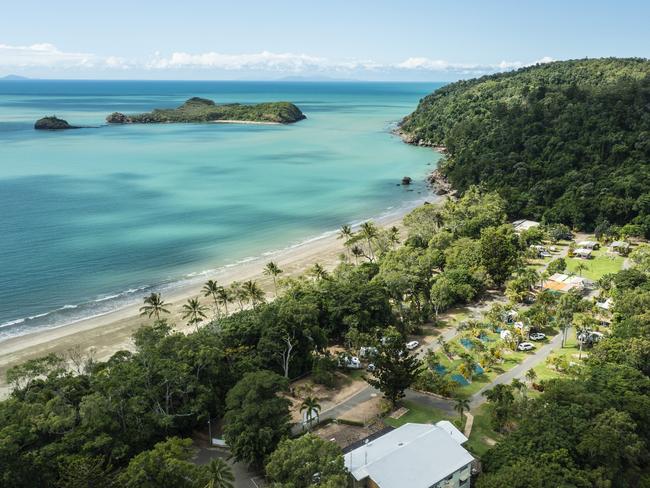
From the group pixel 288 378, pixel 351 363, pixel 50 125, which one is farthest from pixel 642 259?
pixel 50 125

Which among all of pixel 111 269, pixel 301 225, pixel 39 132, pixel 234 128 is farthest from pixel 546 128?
pixel 39 132

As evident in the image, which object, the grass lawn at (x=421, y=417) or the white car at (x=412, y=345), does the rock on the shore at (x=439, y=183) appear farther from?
the grass lawn at (x=421, y=417)

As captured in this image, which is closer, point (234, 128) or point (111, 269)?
point (111, 269)

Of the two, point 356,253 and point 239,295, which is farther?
point 356,253

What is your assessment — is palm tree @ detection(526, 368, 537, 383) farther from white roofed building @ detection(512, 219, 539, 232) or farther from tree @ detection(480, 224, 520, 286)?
white roofed building @ detection(512, 219, 539, 232)

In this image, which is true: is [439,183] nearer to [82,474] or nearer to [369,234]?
[369,234]

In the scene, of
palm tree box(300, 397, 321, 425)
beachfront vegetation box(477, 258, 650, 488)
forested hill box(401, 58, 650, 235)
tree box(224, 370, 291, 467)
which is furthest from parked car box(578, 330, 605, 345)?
forested hill box(401, 58, 650, 235)

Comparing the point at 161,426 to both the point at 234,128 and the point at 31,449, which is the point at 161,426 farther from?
the point at 234,128
